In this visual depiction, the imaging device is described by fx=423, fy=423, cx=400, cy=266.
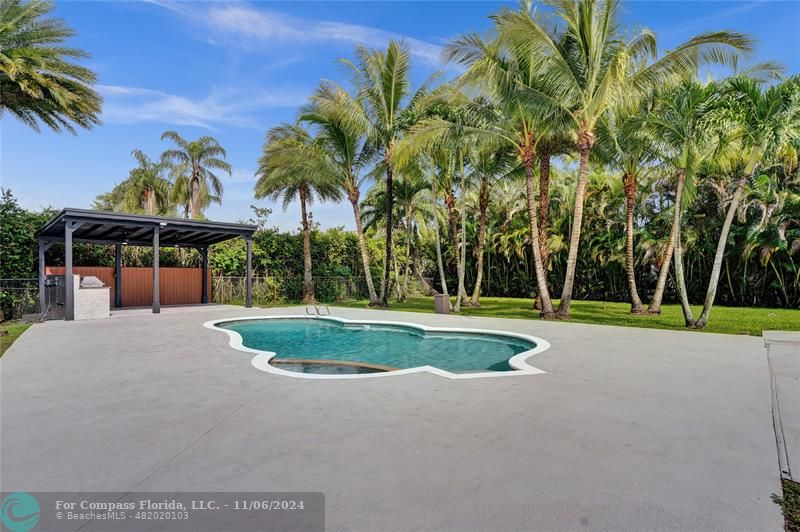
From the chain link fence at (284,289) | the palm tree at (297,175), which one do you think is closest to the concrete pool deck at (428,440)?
the palm tree at (297,175)

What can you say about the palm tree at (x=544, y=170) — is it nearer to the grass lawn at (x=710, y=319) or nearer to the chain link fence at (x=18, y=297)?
the grass lawn at (x=710, y=319)

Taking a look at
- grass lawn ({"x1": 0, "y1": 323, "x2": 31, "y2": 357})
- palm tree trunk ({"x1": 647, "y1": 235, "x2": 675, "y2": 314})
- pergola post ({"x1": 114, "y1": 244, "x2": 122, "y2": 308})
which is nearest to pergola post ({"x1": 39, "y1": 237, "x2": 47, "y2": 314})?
grass lawn ({"x1": 0, "y1": 323, "x2": 31, "y2": 357})

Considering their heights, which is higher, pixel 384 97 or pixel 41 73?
pixel 384 97

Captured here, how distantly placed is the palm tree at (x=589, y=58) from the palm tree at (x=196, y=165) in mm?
21483

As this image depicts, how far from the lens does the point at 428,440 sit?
10.6ft

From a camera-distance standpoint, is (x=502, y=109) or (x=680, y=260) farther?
(x=502, y=109)

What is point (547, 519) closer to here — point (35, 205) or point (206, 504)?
point (206, 504)

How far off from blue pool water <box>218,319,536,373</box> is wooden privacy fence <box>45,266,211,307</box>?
20.9ft

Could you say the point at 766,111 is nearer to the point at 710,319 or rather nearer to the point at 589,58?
Answer: the point at 589,58

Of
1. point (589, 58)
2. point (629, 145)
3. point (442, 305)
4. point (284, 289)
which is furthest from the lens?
point (284, 289)

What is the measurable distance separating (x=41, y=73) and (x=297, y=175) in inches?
315

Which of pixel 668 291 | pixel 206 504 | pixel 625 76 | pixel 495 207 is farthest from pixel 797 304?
pixel 206 504

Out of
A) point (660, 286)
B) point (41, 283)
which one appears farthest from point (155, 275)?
point (660, 286)

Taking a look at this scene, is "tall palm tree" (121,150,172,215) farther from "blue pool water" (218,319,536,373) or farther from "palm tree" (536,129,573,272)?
"palm tree" (536,129,573,272)
